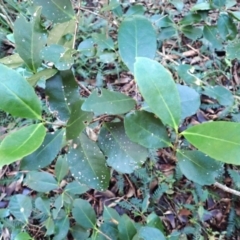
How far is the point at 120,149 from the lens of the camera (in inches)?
32.0

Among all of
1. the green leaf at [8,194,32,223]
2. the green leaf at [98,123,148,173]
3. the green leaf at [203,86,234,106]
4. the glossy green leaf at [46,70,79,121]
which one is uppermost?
the glossy green leaf at [46,70,79,121]

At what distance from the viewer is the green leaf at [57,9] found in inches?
35.9

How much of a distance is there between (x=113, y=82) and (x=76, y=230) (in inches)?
49.3

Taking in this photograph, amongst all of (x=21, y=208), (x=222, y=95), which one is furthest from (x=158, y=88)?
(x=21, y=208)

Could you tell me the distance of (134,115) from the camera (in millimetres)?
713

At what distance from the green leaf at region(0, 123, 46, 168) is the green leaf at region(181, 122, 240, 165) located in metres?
0.28

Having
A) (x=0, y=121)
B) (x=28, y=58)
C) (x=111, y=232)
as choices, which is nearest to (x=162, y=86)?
(x=28, y=58)

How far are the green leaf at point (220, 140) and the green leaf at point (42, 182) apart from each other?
2.67 feet

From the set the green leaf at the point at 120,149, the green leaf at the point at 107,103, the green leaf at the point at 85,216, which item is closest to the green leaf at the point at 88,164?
the green leaf at the point at 120,149

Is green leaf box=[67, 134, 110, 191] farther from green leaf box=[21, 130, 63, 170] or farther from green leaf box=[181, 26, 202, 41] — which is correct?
green leaf box=[181, 26, 202, 41]

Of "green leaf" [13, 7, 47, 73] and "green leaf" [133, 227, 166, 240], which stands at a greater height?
"green leaf" [13, 7, 47, 73]

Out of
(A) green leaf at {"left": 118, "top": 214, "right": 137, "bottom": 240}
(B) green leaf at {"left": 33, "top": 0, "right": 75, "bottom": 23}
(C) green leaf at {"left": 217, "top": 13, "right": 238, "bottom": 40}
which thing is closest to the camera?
(B) green leaf at {"left": 33, "top": 0, "right": 75, "bottom": 23}

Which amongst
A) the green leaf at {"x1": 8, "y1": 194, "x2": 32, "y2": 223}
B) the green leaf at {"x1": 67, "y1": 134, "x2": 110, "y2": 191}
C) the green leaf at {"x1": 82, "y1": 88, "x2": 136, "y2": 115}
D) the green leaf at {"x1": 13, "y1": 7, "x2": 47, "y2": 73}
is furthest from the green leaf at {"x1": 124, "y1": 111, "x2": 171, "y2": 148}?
the green leaf at {"x1": 8, "y1": 194, "x2": 32, "y2": 223}

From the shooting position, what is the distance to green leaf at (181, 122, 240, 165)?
59 cm
